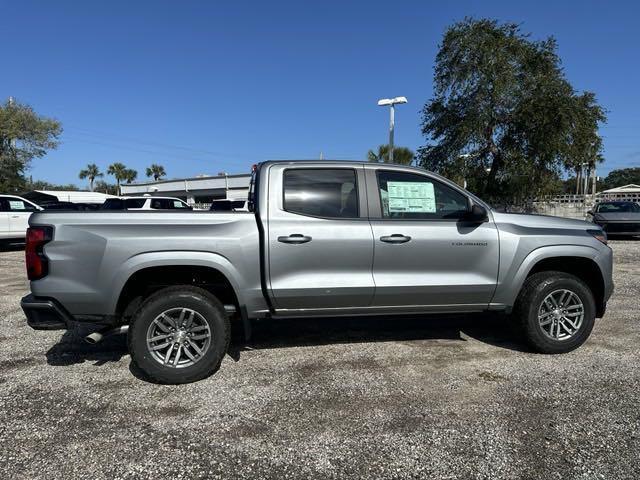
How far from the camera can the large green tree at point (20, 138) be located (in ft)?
99.7

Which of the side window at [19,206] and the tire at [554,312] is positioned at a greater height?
the side window at [19,206]

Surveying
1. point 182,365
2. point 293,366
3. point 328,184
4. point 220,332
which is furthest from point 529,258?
point 182,365

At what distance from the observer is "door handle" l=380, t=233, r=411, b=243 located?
13.5ft

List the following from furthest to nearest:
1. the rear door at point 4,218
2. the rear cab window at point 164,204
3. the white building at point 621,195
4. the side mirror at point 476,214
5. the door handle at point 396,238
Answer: the white building at point 621,195 → the rear cab window at point 164,204 → the rear door at point 4,218 → the side mirror at point 476,214 → the door handle at point 396,238

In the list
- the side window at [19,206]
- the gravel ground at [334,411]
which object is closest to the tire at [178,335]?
the gravel ground at [334,411]

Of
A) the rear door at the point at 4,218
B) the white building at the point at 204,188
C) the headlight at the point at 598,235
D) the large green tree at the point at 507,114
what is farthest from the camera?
the white building at the point at 204,188

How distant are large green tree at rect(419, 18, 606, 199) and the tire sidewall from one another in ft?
58.4

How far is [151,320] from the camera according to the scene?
379 centimetres

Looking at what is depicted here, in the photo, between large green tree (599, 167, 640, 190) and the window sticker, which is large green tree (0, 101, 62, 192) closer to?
the window sticker

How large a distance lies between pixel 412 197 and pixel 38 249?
326 cm

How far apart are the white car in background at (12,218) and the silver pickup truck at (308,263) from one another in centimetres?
1190

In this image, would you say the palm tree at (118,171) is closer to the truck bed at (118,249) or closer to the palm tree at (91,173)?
the palm tree at (91,173)

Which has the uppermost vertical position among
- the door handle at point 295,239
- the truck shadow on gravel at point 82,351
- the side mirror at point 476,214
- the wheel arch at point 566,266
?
the side mirror at point 476,214

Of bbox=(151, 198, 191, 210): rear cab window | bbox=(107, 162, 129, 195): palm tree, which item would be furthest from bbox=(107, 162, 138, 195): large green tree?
bbox=(151, 198, 191, 210): rear cab window
